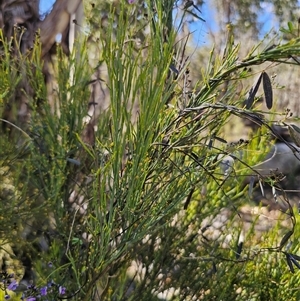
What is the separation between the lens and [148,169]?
3.66ft

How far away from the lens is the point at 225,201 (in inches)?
76.8

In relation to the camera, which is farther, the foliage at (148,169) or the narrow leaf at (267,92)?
the foliage at (148,169)

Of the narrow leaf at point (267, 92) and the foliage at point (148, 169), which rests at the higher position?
the narrow leaf at point (267, 92)

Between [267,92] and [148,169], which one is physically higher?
[267,92]

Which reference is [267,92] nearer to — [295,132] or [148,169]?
[295,132]

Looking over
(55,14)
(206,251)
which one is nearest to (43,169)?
(206,251)

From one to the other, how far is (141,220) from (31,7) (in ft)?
8.07

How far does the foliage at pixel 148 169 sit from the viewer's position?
1050mm

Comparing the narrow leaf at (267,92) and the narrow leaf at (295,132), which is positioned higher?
the narrow leaf at (267,92)

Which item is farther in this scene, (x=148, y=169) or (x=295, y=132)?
(x=148, y=169)

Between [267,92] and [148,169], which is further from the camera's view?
[148,169]

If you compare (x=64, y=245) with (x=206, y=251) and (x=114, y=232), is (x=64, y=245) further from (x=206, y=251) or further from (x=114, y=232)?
(x=114, y=232)

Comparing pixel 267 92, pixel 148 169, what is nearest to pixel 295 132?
pixel 267 92

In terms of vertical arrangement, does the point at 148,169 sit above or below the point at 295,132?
below
